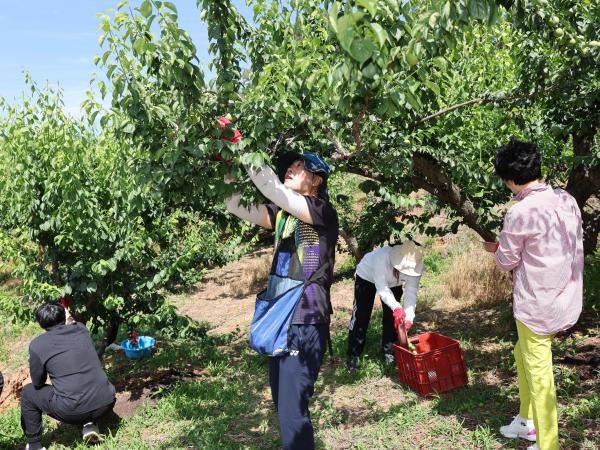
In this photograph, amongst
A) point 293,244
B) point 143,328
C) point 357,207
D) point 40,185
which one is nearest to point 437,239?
point 357,207

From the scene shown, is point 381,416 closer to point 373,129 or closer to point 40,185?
point 373,129

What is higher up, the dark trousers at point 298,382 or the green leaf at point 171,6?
the green leaf at point 171,6

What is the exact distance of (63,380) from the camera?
395 cm

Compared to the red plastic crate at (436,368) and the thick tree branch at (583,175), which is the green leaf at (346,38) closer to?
the red plastic crate at (436,368)

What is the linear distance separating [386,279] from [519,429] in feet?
5.36

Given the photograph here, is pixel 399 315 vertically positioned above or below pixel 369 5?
below

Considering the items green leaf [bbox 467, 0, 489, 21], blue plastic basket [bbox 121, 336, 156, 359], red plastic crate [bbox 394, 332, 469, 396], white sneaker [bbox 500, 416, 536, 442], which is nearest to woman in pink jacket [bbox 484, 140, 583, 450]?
white sneaker [bbox 500, 416, 536, 442]

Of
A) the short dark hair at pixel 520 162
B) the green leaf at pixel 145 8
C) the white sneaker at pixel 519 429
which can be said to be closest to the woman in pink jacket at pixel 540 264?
the short dark hair at pixel 520 162

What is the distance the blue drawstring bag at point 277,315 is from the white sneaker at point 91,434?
2116 mm

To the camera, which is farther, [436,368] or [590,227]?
[590,227]

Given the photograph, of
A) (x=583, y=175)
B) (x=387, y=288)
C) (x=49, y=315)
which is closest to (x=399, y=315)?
(x=387, y=288)

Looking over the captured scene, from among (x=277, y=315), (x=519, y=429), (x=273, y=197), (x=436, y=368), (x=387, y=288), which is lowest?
(x=519, y=429)

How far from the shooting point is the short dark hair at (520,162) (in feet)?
9.39

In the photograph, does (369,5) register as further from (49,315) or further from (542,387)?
(49,315)
